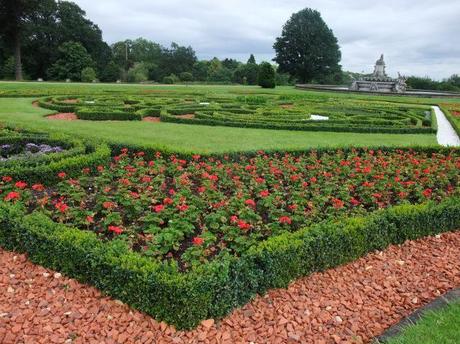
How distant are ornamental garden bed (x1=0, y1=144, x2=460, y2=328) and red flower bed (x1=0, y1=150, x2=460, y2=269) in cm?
2

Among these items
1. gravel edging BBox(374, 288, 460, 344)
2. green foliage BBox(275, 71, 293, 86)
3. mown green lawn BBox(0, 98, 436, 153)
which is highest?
green foliage BBox(275, 71, 293, 86)

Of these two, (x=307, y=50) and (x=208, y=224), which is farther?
(x=307, y=50)

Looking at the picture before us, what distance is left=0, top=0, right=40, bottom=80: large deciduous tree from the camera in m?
42.5

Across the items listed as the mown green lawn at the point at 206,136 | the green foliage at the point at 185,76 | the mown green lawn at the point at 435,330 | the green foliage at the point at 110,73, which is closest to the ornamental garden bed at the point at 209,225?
the mown green lawn at the point at 435,330

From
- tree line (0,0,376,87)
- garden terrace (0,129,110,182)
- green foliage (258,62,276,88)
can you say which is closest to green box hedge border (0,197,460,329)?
garden terrace (0,129,110,182)

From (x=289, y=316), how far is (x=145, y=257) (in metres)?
1.50

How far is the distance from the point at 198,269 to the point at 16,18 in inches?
1849

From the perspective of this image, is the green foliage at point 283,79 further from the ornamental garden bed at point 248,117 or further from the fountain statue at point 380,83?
the ornamental garden bed at point 248,117

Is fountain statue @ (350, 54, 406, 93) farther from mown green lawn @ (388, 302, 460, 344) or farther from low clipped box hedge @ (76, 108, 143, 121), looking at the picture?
mown green lawn @ (388, 302, 460, 344)

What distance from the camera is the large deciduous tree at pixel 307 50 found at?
57094 mm

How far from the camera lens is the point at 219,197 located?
20.2ft

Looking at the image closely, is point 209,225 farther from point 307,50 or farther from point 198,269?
point 307,50

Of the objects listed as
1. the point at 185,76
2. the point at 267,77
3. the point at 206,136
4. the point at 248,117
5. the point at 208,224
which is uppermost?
the point at 267,77

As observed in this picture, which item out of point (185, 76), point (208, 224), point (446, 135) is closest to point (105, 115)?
point (208, 224)
